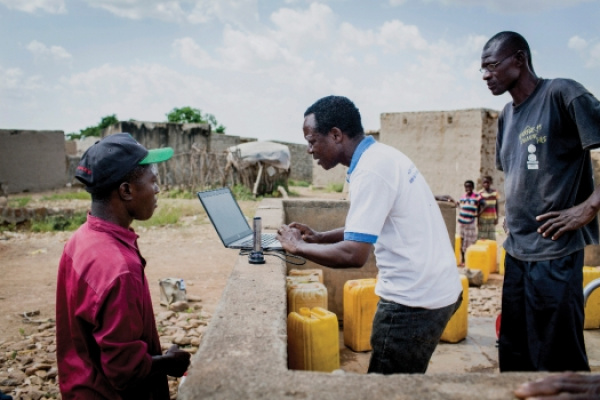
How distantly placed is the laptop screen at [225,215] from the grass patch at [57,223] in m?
8.77

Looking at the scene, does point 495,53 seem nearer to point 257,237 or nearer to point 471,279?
point 257,237

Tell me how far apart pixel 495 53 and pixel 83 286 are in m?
2.13

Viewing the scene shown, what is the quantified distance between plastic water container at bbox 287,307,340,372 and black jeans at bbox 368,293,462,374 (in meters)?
0.46

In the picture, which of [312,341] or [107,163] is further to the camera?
[312,341]

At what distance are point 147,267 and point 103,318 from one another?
6459mm

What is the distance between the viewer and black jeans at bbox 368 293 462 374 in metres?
2.10

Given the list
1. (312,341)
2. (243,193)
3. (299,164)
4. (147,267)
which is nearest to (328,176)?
(299,164)

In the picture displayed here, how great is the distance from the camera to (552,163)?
2.27 m

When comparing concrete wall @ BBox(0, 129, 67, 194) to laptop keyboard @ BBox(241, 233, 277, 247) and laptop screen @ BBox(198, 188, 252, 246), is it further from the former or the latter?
laptop keyboard @ BBox(241, 233, 277, 247)

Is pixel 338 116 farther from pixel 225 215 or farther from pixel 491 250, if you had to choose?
pixel 491 250

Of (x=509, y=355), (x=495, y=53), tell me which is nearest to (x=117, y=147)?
(x=495, y=53)

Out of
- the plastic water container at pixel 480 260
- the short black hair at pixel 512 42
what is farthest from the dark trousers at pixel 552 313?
the plastic water container at pixel 480 260

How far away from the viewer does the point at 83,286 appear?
1593mm

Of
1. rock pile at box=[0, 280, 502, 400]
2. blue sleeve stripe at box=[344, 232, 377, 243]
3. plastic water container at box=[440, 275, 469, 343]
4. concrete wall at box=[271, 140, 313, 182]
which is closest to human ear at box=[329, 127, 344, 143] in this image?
blue sleeve stripe at box=[344, 232, 377, 243]
